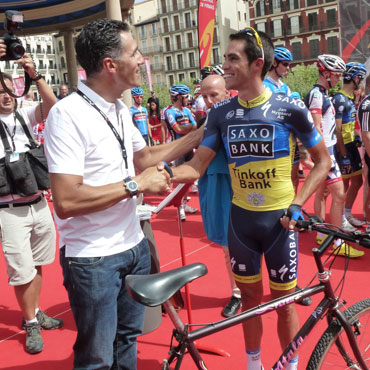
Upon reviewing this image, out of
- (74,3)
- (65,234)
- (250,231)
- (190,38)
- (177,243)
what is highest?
(190,38)

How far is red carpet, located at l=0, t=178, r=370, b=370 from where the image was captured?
3168mm

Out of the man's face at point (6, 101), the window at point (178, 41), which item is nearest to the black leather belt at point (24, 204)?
the man's face at point (6, 101)

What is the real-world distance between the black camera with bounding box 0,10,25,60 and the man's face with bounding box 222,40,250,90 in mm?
1461

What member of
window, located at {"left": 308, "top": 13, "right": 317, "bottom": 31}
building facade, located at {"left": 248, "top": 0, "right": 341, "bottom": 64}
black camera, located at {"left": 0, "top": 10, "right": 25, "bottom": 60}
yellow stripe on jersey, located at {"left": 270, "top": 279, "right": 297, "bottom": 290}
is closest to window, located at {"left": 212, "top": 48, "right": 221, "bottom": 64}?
building facade, located at {"left": 248, "top": 0, "right": 341, "bottom": 64}

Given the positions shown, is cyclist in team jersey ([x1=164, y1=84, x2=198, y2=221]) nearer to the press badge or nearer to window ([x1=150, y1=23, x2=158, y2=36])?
the press badge

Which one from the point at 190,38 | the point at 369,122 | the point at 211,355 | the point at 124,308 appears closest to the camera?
the point at 124,308

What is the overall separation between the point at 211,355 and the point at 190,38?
72.4 metres

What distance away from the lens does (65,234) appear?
6.68 ft

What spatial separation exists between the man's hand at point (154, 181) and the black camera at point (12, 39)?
1.59 metres

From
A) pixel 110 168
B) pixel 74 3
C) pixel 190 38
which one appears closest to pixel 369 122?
pixel 110 168

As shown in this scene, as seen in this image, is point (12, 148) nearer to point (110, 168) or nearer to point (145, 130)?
point (110, 168)

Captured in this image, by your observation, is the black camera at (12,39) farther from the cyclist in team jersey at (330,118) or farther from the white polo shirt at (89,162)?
the cyclist in team jersey at (330,118)

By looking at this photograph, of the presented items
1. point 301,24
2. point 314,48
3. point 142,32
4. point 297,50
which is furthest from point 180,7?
point 314,48

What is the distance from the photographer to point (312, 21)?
2195 inches
